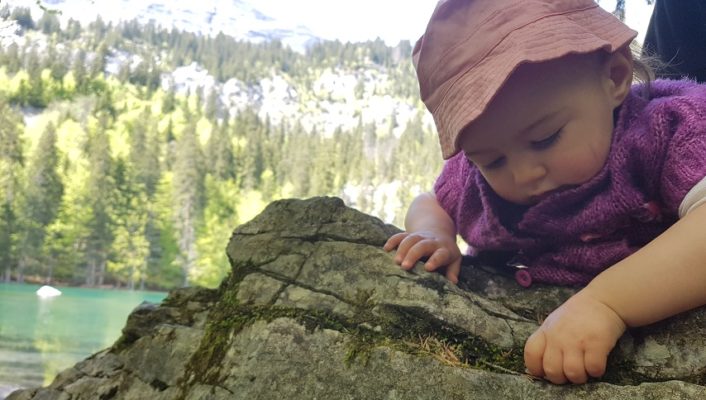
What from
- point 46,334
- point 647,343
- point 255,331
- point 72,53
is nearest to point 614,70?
point 647,343

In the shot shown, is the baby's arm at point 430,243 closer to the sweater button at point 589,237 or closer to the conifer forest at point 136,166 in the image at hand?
the sweater button at point 589,237

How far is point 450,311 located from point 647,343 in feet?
1.25

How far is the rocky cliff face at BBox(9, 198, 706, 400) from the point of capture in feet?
3.39

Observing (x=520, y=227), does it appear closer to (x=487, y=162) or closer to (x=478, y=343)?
(x=487, y=162)

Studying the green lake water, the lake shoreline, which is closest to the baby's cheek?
the green lake water

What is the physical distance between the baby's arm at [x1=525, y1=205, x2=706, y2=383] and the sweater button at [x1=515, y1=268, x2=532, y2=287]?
37 cm

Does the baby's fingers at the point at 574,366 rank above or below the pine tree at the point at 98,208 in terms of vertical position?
above

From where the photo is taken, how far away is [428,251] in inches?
55.6

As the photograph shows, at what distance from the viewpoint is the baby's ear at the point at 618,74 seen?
4.10 feet

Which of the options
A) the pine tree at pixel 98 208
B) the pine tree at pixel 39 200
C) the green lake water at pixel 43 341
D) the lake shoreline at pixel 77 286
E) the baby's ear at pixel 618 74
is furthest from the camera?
the pine tree at pixel 98 208

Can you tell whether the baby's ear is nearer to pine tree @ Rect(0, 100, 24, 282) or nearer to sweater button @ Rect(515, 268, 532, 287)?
sweater button @ Rect(515, 268, 532, 287)

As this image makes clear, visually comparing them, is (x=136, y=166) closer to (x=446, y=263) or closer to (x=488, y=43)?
(x=446, y=263)

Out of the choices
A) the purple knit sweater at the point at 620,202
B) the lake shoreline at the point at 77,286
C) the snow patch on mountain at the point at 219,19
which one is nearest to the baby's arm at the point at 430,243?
the purple knit sweater at the point at 620,202

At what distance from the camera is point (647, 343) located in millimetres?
1077
